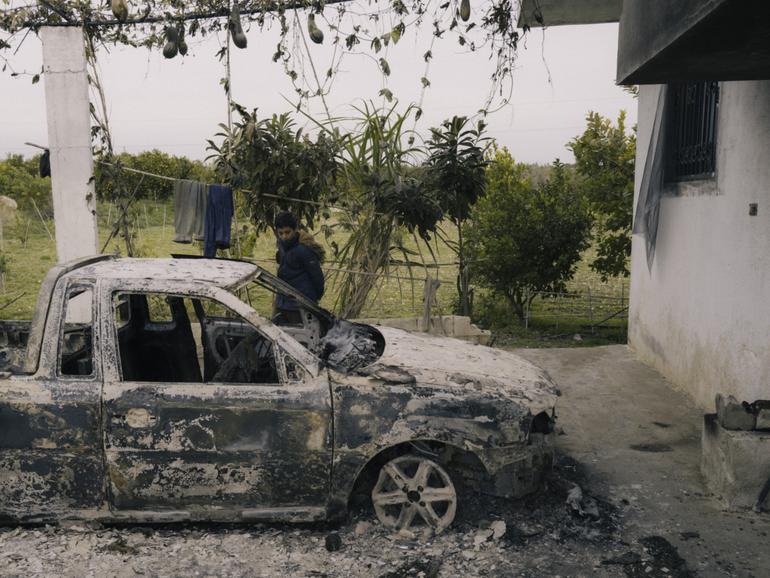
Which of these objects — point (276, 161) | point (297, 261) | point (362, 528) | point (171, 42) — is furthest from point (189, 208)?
point (362, 528)

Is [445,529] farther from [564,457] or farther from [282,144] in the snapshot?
[282,144]

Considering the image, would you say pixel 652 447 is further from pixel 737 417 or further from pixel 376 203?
pixel 376 203

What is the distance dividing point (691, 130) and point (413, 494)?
17.0 ft

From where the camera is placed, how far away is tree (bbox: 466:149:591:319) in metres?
11.6

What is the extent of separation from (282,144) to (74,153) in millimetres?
2428

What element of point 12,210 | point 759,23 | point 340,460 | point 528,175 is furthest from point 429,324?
point 12,210

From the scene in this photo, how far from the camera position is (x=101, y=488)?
4.07 metres

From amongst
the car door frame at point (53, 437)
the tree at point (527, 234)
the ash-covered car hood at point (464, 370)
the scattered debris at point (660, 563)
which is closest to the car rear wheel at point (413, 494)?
the ash-covered car hood at point (464, 370)

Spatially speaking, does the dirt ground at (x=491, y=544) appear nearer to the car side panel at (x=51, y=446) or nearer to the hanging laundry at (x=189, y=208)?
the car side panel at (x=51, y=446)

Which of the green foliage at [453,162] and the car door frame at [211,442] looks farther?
the green foliage at [453,162]

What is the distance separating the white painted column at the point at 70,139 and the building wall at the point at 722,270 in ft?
21.5

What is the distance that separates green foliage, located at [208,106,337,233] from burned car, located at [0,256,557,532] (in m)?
4.37

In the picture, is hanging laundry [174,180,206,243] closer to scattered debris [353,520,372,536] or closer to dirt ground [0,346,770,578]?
dirt ground [0,346,770,578]

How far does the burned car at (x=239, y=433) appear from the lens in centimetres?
399
